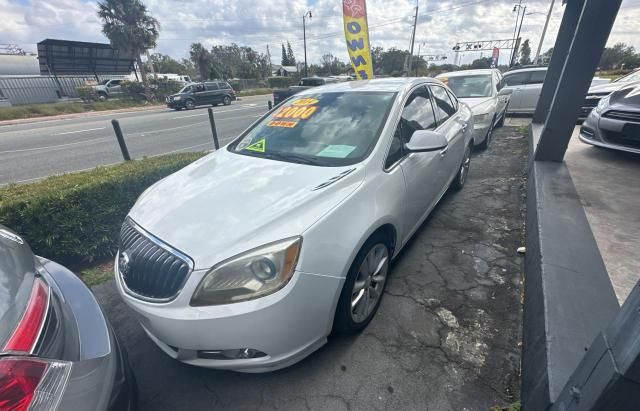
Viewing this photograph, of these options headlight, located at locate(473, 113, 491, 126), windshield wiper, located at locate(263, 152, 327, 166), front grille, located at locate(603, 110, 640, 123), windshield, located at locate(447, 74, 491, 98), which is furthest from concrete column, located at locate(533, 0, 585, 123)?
windshield wiper, located at locate(263, 152, 327, 166)

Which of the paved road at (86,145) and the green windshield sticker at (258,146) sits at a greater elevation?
the green windshield sticker at (258,146)

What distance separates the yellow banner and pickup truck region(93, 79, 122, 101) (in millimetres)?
23359

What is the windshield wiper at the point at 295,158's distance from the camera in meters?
2.20

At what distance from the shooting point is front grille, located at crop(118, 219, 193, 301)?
1541 millimetres

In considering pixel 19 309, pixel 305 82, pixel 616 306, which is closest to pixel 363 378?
pixel 616 306

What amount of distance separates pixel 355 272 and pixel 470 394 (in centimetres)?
94

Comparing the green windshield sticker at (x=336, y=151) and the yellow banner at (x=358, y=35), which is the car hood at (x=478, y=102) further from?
the green windshield sticker at (x=336, y=151)

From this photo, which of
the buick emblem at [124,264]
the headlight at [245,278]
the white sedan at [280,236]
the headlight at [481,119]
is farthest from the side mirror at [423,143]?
the headlight at [481,119]

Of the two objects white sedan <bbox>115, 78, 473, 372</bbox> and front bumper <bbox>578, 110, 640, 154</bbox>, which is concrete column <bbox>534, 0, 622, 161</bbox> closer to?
front bumper <bbox>578, 110, 640, 154</bbox>

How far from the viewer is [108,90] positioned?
1017 inches

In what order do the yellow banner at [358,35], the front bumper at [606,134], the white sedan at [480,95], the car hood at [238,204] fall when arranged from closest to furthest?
the car hood at [238,204] < the front bumper at [606,134] < the white sedan at [480,95] < the yellow banner at [358,35]

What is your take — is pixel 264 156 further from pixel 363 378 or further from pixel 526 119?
pixel 526 119

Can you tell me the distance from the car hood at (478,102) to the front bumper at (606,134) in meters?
1.70

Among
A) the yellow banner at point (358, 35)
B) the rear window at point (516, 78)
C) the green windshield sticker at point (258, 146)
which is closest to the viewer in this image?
the green windshield sticker at point (258, 146)
